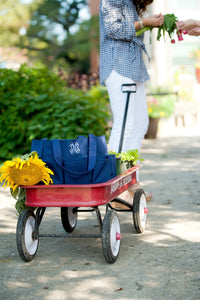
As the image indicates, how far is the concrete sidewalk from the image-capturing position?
2668 mm

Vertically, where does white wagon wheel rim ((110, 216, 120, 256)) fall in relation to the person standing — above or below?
below

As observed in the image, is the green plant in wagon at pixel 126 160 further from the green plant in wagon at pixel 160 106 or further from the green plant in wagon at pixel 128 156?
the green plant in wagon at pixel 160 106

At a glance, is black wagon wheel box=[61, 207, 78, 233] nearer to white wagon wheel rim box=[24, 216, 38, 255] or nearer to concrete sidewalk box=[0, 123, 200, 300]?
concrete sidewalk box=[0, 123, 200, 300]

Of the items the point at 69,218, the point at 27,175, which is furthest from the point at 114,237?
the point at 69,218

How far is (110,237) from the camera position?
3.02 metres

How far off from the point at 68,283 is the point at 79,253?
1.84ft

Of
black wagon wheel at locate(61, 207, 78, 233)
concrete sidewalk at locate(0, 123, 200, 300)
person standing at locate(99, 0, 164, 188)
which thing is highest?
person standing at locate(99, 0, 164, 188)

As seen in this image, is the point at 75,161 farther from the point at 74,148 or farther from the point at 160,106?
the point at 160,106

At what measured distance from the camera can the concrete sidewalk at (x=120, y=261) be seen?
105 inches

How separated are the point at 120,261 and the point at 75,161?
26.9 inches

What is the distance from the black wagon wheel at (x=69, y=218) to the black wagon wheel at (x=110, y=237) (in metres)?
0.64

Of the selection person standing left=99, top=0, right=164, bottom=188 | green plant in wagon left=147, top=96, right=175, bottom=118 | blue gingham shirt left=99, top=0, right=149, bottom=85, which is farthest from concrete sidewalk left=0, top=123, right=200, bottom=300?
green plant in wagon left=147, top=96, right=175, bottom=118

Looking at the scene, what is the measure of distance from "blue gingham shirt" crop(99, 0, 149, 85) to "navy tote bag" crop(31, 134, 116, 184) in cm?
131

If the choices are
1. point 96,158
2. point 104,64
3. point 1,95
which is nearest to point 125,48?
point 104,64
